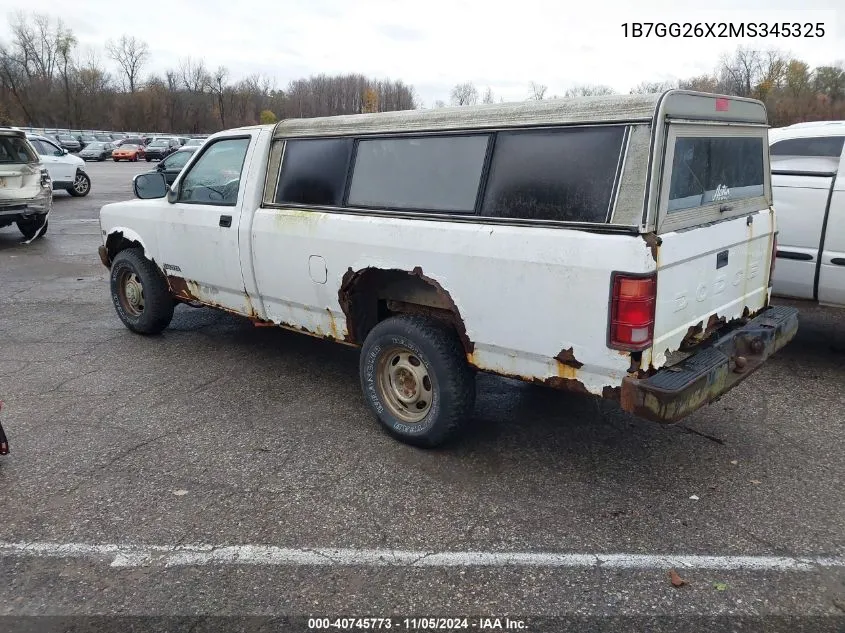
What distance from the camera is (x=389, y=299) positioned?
430 cm

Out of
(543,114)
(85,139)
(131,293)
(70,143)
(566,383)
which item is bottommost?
(131,293)

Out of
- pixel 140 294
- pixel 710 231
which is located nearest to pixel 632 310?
pixel 710 231

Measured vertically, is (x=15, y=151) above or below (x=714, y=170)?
above

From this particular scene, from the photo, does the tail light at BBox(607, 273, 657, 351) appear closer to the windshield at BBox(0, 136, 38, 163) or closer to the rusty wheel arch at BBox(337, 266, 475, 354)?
the rusty wheel arch at BBox(337, 266, 475, 354)

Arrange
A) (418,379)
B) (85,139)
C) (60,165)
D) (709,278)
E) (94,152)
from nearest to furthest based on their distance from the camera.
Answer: (709,278)
(418,379)
(60,165)
(94,152)
(85,139)

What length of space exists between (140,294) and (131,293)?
0.45 feet

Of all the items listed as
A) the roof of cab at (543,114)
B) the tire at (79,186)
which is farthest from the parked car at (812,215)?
the tire at (79,186)

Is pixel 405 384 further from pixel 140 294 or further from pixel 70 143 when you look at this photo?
pixel 70 143

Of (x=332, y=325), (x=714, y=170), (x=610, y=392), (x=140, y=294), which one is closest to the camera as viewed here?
(x=610, y=392)

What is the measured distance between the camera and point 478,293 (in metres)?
3.63

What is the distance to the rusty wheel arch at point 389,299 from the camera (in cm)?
384

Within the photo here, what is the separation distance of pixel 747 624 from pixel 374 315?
8.94ft

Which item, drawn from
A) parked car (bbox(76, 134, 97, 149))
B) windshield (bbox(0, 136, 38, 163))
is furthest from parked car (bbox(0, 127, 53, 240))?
parked car (bbox(76, 134, 97, 149))

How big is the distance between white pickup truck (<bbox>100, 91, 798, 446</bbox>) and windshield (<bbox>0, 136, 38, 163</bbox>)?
8417 mm
